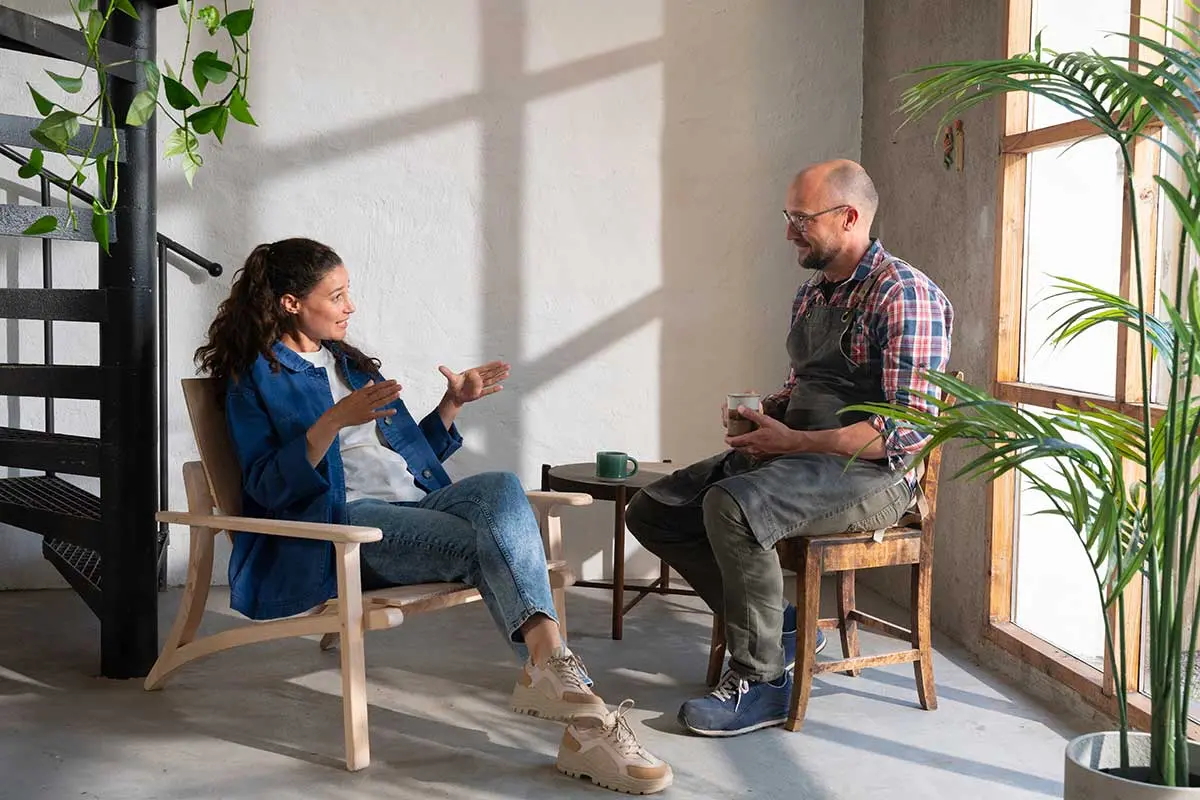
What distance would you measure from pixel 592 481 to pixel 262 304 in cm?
118

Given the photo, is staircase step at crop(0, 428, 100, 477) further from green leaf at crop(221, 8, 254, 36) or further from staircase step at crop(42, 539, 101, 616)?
green leaf at crop(221, 8, 254, 36)

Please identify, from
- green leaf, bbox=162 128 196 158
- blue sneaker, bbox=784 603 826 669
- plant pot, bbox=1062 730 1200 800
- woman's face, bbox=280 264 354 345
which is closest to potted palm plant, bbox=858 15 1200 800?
plant pot, bbox=1062 730 1200 800

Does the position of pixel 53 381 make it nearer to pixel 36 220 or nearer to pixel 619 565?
pixel 36 220

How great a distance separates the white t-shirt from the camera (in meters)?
3.18

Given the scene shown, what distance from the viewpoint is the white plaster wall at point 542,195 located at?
4375 millimetres

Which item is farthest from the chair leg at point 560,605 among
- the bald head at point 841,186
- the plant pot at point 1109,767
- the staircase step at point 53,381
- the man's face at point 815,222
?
the plant pot at point 1109,767

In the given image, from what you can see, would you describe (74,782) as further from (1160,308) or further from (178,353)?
(1160,308)

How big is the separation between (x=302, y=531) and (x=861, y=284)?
150 cm

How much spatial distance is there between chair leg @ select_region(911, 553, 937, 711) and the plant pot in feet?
3.63

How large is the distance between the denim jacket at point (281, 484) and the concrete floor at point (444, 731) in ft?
1.13

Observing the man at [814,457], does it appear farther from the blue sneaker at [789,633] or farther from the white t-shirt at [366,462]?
the white t-shirt at [366,462]

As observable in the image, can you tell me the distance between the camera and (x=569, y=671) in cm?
277

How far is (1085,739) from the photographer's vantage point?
2.04 metres

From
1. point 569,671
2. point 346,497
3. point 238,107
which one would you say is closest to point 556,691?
point 569,671
